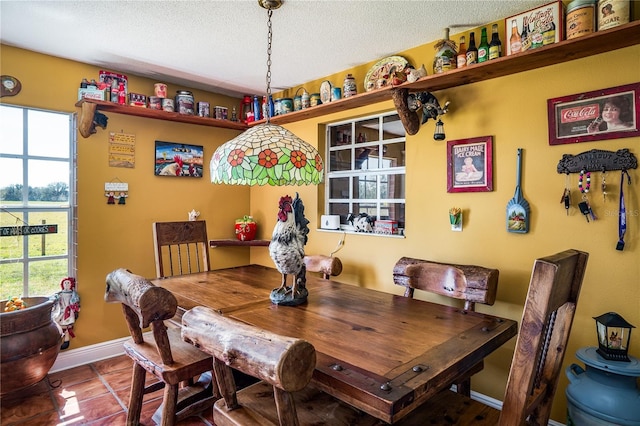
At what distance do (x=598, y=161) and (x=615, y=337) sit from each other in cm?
84

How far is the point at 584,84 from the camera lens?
1.83 m

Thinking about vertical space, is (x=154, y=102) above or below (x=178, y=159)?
above

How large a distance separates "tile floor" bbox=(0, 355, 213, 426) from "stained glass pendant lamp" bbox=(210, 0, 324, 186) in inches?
63.0

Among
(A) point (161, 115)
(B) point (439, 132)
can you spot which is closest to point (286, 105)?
(A) point (161, 115)

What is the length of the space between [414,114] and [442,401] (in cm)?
179

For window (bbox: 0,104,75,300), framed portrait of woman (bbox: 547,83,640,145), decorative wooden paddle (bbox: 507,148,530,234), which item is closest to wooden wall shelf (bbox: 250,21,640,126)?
framed portrait of woman (bbox: 547,83,640,145)

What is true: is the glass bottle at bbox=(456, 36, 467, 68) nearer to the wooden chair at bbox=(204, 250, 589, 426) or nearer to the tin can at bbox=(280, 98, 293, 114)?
the wooden chair at bbox=(204, 250, 589, 426)

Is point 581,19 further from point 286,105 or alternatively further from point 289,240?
point 286,105

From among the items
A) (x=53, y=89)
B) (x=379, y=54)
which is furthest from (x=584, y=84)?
(x=53, y=89)

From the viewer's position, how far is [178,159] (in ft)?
10.9

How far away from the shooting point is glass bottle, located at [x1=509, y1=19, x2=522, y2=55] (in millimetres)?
1903

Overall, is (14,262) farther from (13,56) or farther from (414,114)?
(414,114)

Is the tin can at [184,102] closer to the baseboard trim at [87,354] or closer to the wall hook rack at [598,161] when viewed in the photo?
the baseboard trim at [87,354]

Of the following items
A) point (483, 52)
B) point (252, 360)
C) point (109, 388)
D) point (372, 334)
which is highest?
point (483, 52)
